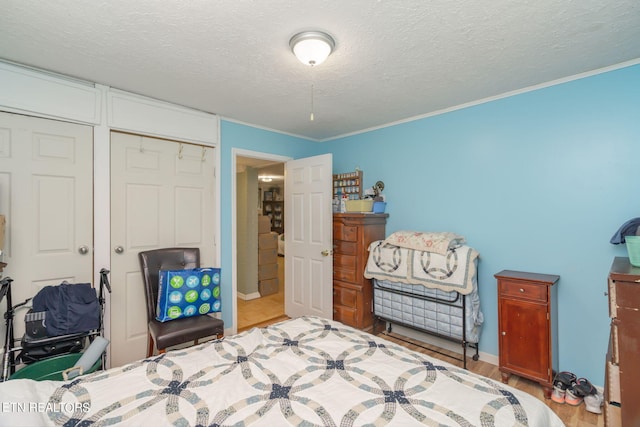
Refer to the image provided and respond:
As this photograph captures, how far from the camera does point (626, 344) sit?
1504 millimetres

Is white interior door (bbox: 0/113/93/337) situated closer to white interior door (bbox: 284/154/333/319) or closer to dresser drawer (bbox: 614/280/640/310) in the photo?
white interior door (bbox: 284/154/333/319)

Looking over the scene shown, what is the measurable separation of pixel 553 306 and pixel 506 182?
1067 millimetres

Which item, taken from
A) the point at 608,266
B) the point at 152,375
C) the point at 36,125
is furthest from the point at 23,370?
the point at 608,266

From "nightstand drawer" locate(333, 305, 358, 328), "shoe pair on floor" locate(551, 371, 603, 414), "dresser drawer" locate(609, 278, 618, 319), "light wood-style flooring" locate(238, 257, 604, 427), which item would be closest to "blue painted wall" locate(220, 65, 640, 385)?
"shoe pair on floor" locate(551, 371, 603, 414)

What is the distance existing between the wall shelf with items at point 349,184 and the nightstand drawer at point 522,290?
1852mm

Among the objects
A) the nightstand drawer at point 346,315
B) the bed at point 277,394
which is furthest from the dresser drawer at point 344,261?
the bed at point 277,394

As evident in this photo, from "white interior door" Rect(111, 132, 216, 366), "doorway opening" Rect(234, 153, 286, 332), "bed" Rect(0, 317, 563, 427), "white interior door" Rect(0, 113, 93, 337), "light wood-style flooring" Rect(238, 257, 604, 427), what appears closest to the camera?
"bed" Rect(0, 317, 563, 427)

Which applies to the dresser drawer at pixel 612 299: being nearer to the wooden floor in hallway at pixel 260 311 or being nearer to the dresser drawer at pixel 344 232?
the dresser drawer at pixel 344 232

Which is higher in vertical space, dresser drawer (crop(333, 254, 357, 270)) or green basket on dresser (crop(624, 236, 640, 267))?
green basket on dresser (crop(624, 236, 640, 267))

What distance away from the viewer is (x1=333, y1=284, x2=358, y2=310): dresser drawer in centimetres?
334

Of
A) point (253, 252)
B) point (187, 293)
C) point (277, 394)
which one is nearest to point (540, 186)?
point (277, 394)

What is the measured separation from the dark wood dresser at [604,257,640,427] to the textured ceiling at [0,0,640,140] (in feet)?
4.65

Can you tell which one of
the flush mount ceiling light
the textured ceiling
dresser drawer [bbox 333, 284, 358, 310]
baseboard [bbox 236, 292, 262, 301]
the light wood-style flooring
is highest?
the textured ceiling

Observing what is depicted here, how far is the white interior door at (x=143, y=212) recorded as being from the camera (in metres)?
2.62
